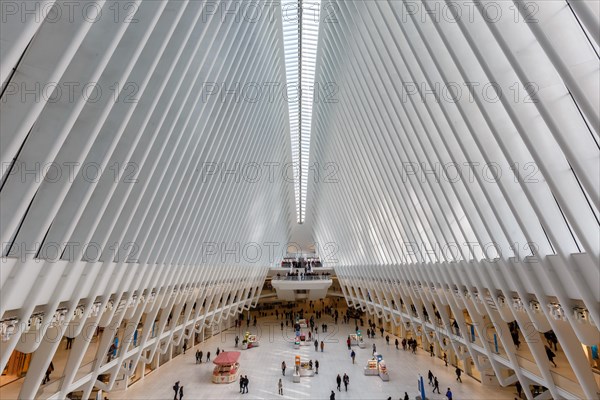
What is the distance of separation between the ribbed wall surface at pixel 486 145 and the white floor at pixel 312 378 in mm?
3013

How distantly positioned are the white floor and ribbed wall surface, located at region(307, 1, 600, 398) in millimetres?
3013

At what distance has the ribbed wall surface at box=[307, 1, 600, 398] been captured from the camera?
17.4 feet

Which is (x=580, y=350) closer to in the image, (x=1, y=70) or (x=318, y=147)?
(x=1, y=70)

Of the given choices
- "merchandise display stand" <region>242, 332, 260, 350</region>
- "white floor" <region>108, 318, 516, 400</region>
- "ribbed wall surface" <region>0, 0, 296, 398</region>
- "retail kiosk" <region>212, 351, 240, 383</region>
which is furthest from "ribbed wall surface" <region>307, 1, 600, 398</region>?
"merchandise display stand" <region>242, 332, 260, 350</region>

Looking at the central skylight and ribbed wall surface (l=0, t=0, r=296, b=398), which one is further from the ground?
the central skylight

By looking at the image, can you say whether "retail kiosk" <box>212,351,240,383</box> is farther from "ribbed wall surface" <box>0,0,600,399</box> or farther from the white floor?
"ribbed wall surface" <box>0,0,600,399</box>

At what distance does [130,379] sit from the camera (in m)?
19.6

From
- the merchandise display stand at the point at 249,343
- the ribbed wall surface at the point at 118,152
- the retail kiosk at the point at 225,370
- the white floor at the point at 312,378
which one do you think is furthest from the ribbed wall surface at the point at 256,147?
the merchandise display stand at the point at 249,343

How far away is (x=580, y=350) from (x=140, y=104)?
11.7 m

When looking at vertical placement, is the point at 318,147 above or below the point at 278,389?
above

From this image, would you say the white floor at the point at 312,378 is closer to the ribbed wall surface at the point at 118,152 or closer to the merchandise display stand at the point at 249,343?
the merchandise display stand at the point at 249,343

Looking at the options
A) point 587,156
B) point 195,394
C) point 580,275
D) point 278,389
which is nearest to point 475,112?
point 587,156

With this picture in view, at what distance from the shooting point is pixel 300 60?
19047mm

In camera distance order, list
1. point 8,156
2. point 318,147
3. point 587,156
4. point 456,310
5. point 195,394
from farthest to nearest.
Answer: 1. point 318,147
2. point 195,394
3. point 456,310
4. point 587,156
5. point 8,156
